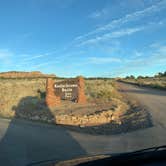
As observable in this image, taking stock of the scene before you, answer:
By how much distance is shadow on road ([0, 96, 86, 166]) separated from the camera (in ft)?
35.3

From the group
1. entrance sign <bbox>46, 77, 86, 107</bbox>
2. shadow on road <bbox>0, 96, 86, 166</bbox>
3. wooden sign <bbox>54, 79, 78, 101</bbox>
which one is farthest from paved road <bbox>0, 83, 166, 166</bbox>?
wooden sign <bbox>54, 79, 78, 101</bbox>

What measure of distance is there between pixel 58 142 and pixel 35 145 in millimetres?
889

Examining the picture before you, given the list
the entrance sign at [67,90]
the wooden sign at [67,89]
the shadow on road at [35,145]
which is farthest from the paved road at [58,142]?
the wooden sign at [67,89]

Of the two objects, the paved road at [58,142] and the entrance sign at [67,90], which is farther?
the entrance sign at [67,90]

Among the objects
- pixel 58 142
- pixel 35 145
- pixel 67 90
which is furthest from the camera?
pixel 67 90

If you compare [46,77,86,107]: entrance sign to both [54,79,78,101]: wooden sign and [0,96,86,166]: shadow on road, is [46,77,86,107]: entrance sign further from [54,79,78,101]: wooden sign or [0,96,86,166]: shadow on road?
[0,96,86,166]: shadow on road

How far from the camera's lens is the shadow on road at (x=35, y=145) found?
1075cm

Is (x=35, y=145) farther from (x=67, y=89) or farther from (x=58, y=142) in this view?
(x=67, y=89)

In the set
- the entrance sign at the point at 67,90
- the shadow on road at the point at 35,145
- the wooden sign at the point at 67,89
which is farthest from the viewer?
the wooden sign at the point at 67,89

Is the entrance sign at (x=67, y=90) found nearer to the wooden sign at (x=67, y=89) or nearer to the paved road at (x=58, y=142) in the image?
the wooden sign at (x=67, y=89)

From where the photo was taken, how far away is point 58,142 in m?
13.2

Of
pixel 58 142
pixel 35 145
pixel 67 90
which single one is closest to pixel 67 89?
pixel 67 90

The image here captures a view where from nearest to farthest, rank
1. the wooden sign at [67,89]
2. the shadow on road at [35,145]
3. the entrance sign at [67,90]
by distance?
the shadow on road at [35,145] → the entrance sign at [67,90] → the wooden sign at [67,89]

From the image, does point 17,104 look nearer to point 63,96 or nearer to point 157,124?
point 63,96
